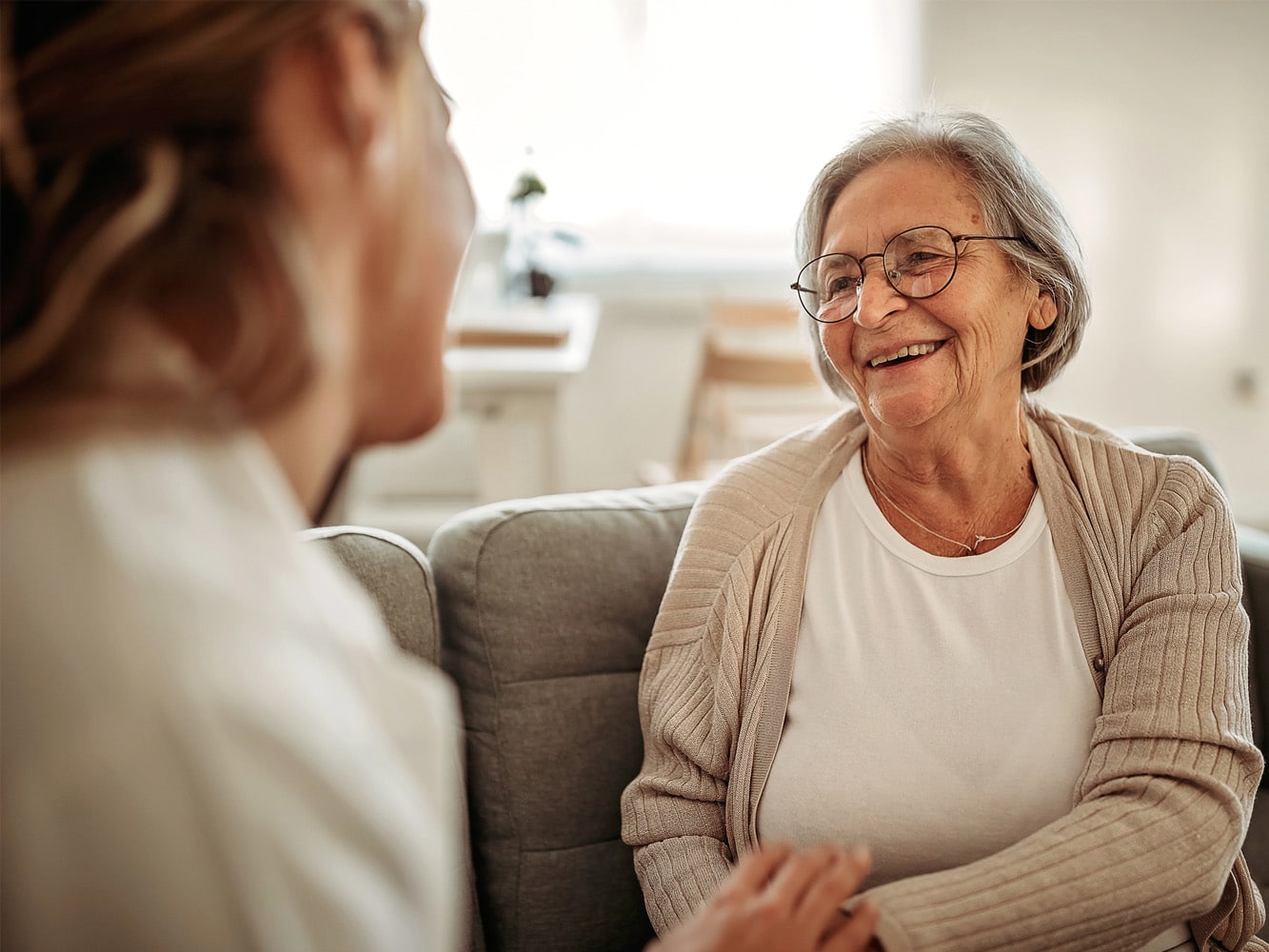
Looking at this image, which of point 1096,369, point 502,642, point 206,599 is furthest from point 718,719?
point 1096,369

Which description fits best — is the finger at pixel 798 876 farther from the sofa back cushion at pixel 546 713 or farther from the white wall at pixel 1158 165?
the white wall at pixel 1158 165

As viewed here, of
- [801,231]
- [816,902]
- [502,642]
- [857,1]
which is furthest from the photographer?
[857,1]

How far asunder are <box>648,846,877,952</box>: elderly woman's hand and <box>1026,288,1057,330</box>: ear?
815 millimetres

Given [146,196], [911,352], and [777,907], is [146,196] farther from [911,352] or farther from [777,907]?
[911,352]

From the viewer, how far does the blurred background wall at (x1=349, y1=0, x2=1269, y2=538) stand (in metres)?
4.06

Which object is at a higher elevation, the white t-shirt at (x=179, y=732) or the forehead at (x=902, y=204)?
the forehead at (x=902, y=204)

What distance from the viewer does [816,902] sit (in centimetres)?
85

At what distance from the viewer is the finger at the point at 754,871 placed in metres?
0.81

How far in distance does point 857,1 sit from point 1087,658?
11.9 ft

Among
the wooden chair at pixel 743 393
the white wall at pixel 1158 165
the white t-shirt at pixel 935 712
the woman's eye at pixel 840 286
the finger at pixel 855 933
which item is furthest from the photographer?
the white wall at pixel 1158 165

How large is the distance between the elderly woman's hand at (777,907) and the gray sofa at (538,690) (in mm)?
513

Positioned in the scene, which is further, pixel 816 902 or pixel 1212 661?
pixel 1212 661

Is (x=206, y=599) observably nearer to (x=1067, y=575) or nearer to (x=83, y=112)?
(x=83, y=112)

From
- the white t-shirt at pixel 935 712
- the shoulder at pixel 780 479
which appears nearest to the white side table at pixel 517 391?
the shoulder at pixel 780 479
